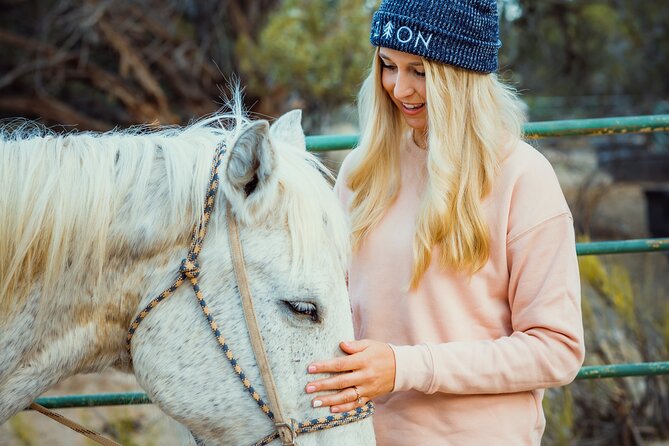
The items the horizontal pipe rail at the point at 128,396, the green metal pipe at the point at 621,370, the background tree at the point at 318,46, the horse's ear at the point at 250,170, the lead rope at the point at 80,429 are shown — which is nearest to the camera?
the horse's ear at the point at 250,170

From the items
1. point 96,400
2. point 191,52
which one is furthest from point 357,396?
point 191,52

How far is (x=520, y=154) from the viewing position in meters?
1.72

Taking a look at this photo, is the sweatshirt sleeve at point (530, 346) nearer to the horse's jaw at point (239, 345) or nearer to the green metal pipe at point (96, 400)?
the horse's jaw at point (239, 345)

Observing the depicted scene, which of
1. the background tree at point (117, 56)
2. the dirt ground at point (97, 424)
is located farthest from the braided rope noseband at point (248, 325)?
the background tree at point (117, 56)

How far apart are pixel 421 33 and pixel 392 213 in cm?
45

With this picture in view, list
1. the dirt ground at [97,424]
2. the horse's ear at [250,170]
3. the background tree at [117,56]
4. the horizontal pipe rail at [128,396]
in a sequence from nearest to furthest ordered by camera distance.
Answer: the horse's ear at [250,170] < the horizontal pipe rail at [128,396] < the dirt ground at [97,424] < the background tree at [117,56]

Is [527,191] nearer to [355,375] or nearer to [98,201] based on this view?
[355,375]

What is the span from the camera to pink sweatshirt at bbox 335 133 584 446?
161 centimetres

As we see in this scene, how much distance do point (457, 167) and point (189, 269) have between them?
0.68 meters

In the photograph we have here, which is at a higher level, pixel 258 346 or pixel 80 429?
pixel 258 346

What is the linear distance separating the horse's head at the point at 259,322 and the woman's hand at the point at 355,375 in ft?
0.09

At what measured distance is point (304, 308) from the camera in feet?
5.08

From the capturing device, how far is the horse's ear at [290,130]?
1.90 meters

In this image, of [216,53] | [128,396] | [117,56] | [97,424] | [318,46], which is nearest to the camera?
[128,396]
